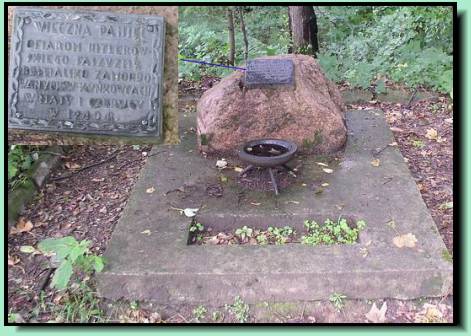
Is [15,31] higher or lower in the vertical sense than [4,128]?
higher

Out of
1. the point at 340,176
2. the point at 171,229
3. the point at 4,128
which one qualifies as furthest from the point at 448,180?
the point at 4,128

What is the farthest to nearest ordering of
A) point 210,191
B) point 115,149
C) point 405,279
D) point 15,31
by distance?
1. point 115,149
2. point 210,191
3. point 15,31
4. point 405,279

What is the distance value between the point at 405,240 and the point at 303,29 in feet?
14.7

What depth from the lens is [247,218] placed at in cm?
340

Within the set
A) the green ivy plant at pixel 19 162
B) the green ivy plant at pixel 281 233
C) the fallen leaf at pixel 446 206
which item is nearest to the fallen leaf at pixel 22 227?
the green ivy plant at pixel 19 162

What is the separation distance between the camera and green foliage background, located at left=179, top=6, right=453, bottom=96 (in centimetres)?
607

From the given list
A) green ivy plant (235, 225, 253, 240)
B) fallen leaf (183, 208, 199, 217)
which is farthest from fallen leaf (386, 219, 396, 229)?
fallen leaf (183, 208, 199, 217)

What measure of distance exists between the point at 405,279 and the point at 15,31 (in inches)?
122

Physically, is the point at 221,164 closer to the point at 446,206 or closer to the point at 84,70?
the point at 84,70

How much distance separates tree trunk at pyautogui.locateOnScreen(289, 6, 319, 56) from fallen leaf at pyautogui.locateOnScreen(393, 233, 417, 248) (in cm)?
419

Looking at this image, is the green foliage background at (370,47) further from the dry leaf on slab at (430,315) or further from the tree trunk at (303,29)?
the dry leaf on slab at (430,315)

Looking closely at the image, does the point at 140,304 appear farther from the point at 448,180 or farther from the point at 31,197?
the point at 448,180

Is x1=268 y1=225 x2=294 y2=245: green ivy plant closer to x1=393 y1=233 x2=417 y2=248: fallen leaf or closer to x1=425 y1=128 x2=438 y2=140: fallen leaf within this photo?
x1=393 y1=233 x2=417 y2=248: fallen leaf

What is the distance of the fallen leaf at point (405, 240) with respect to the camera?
10.1 ft
